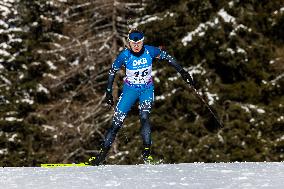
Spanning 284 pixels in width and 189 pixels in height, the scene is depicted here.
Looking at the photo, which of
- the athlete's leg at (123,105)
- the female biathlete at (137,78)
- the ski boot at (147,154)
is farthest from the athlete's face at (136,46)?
the ski boot at (147,154)

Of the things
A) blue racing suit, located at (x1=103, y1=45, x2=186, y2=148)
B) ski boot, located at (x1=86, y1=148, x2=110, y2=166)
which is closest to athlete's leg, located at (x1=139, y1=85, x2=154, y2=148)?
blue racing suit, located at (x1=103, y1=45, x2=186, y2=148)

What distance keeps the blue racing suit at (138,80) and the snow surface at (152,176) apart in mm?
807

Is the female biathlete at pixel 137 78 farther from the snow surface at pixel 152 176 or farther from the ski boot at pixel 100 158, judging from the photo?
the snow surface at pixel 152 176

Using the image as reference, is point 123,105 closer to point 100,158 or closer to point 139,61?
point 139,61

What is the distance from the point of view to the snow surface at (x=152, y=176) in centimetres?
700

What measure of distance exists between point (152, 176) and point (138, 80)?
5.56 ft

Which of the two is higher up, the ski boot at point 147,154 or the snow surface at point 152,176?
the snow surface at point 152,176

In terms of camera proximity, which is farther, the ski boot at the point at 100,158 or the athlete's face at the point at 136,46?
the ski boot at the point at 100,158

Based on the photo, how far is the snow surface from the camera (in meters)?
7.00

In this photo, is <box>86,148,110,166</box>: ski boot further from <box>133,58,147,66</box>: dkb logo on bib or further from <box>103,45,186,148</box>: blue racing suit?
<box>133,58,147,66</box>: dkb logo on bib

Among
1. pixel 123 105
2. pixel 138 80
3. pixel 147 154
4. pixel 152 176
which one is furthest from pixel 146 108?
pixel 152 176

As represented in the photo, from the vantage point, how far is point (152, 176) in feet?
24.9

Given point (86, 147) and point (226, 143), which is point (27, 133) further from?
point (226, 143)

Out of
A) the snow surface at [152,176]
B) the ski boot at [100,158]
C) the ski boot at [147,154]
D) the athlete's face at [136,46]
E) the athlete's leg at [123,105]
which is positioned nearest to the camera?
the snow surface at [152,176]
